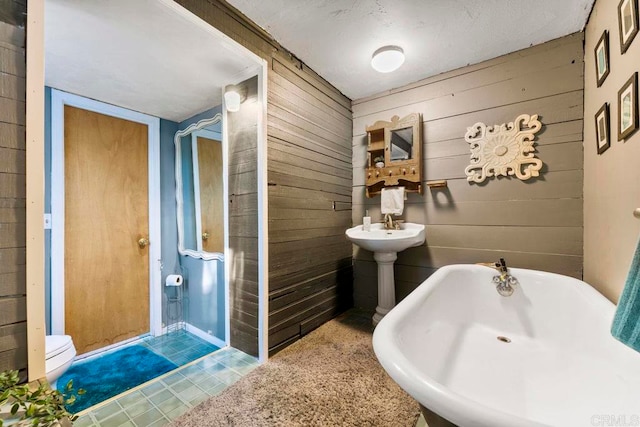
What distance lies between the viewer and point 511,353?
Answer: 148cm

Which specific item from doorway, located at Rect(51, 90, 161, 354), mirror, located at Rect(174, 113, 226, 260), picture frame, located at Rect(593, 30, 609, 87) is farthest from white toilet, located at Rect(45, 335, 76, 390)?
picture frame, located at Rect(593, 30, 609, 87)

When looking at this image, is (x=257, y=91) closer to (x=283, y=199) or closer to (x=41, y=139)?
(x=283, y=199)

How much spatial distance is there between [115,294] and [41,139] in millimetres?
1863

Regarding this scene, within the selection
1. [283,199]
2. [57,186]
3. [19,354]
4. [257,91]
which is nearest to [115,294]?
[57,186]

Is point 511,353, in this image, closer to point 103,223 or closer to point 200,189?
point 200,189

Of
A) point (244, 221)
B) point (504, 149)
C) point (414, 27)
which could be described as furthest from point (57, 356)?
point (504, 149)

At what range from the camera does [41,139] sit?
3.10ft

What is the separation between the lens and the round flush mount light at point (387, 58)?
1841 millimetres

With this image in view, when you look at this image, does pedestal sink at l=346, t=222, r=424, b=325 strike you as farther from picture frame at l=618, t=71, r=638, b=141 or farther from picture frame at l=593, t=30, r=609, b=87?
picture frame at l=593, t=30, r=609, b=87

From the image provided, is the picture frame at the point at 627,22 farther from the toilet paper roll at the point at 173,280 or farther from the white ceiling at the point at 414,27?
the toilet paper roll at the point at 173,280

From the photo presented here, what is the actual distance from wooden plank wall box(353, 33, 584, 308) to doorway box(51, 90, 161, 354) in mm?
2204

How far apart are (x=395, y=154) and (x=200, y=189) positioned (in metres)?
1.91

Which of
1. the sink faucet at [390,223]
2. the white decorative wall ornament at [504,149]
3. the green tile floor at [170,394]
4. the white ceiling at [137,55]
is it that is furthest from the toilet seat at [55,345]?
the white decorative wall ornament at [504,149]

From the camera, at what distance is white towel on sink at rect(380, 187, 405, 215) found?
2.30 metres
